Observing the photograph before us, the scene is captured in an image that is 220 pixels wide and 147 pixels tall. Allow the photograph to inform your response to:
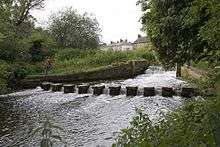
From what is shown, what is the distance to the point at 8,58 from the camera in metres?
39.8

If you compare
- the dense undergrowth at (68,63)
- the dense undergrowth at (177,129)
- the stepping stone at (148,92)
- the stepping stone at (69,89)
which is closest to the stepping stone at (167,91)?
the stepping stone at (148,92)

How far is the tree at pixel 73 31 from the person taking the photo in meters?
55.9

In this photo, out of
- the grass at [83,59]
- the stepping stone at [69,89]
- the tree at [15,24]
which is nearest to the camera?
the stepping stone at [69,89]

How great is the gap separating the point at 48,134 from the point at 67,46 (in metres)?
51.8

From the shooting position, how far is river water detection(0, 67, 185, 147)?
14.7 m

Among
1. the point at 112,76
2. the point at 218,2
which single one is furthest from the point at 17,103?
the point at 218,2

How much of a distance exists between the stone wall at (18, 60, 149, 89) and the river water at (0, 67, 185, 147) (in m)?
6.42

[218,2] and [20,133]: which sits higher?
[218,2]

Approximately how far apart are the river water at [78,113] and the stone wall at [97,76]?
6.42 metres

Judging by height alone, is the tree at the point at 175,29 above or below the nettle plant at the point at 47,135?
above

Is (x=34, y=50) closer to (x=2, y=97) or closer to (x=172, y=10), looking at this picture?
(x=2, y=97)

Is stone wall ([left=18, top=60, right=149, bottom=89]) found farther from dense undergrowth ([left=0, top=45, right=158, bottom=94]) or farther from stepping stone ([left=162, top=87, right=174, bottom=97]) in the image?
stepping stone ([left=162, top=87, right=174, bottom=97])

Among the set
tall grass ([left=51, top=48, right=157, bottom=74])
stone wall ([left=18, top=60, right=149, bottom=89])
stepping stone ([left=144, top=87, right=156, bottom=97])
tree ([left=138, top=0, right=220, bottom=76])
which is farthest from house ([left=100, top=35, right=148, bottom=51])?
tree ([left=138, top=0, right=220, bottom=76])

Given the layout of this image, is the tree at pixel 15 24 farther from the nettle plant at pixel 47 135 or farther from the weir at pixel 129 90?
the nettle plant at pixel 47 135
